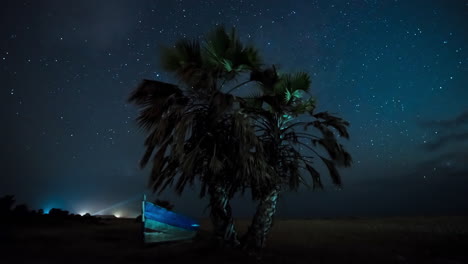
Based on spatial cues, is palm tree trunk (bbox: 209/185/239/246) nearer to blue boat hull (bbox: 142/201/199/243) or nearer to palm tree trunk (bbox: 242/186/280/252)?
palm tree trunk (bbox: 242/186/280/252)

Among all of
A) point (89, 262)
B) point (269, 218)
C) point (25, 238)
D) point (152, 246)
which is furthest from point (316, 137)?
point (25, 238)

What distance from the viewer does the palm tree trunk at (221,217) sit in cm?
915

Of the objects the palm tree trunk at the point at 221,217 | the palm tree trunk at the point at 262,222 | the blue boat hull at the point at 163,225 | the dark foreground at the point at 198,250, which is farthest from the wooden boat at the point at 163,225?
the palm tree trunk at the point at 262,222

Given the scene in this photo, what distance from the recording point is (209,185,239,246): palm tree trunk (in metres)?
9.15

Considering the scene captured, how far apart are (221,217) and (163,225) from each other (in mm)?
1881

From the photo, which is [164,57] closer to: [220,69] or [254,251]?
[220,69]

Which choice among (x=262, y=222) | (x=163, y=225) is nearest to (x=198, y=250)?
(x=163, y=225)

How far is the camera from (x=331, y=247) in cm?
1069

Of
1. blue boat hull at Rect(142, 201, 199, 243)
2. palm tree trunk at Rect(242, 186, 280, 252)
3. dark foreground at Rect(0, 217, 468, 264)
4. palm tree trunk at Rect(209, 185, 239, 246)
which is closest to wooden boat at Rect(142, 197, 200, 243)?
blue boat hull at Rect(142, 201, 199, 243)

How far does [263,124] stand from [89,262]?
6.54 meters

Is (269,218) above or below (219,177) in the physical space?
below

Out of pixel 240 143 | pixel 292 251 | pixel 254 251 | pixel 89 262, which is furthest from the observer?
pixel 292 251

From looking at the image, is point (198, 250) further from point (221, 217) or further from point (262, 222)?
point (262, 222)

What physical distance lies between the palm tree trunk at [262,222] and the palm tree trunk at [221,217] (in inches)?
18.5
